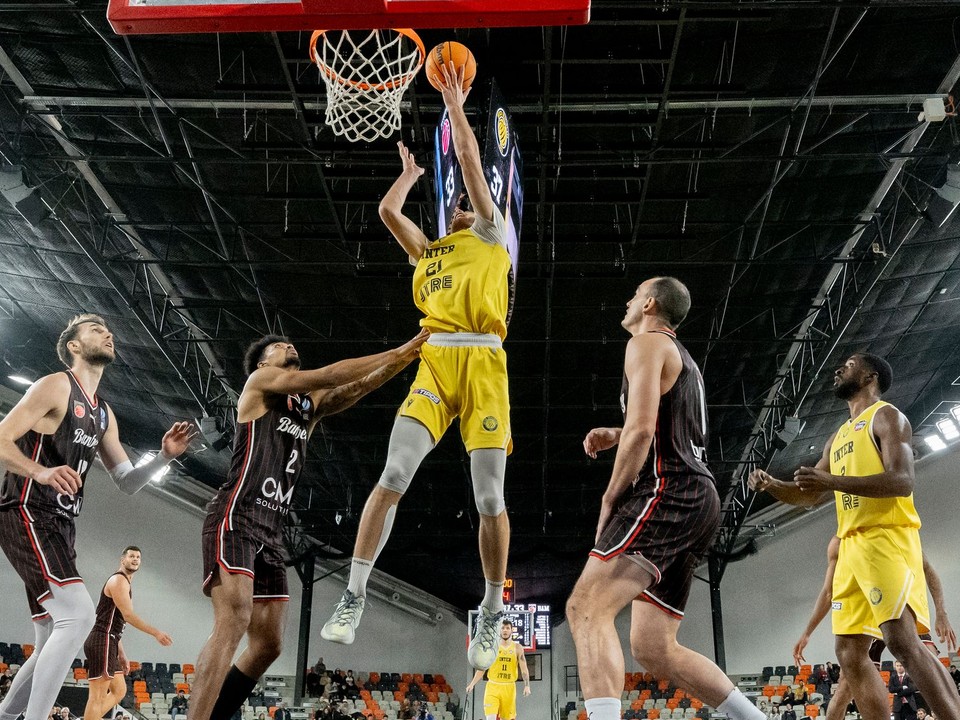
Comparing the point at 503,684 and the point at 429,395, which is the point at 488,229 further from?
the point at 503,684

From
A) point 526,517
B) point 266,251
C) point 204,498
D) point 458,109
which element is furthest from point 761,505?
point 458,109

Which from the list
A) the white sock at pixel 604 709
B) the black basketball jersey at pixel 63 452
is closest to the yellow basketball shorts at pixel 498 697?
the black basketball jersey at pixel 63 452

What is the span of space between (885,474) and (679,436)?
166cm

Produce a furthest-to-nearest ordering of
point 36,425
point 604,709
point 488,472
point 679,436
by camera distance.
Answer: point 36,425 < point 488,472 < point 679,436 < point 604,709

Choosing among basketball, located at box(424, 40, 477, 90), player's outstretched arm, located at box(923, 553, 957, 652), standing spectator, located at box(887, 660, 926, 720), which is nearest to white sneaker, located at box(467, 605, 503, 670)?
player's outstretched arm, located at box(923, 553, 957, 652)

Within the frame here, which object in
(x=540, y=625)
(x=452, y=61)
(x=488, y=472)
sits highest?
(x=540, y=625)

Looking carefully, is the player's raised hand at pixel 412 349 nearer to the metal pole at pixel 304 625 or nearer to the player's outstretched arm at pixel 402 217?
the player's outstretched arm at pixel 402 217

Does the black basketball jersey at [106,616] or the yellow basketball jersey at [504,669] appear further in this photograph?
the yellow basketball jersey at [504,669]

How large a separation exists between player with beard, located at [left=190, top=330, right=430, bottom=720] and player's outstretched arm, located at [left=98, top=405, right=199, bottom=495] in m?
0.69

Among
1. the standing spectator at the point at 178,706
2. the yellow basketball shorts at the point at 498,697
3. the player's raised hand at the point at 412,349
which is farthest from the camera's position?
the standing spectator at the point at 178,706

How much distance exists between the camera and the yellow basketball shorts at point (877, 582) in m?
5.07

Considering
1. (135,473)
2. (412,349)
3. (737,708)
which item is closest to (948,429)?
(412,349)

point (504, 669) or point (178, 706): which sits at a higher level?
point (178, 706)

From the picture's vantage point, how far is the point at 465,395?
507cm
